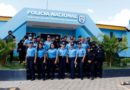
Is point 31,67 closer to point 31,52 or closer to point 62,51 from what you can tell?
point 31,52

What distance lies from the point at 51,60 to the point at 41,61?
463 millimetres

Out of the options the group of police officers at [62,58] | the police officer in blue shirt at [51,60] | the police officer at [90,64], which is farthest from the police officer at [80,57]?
the police officer in blue shirt at [51,60]

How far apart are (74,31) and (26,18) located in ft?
14.8

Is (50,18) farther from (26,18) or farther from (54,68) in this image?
(54,68)

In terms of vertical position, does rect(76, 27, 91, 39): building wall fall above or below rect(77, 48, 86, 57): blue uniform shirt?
above

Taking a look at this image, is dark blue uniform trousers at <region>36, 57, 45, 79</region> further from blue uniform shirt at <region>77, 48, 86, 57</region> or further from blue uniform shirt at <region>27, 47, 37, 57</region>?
blue uniform shirt at <region>77, 48, 86, 57</region>

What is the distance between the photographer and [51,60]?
52.8ft

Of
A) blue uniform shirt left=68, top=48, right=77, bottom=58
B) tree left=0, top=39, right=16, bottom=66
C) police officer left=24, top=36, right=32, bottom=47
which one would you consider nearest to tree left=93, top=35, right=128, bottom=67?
blue uniform shirt left=68, top=48, right=77, bottom=58

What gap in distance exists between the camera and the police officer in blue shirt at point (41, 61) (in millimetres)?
15758

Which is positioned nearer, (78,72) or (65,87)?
(65,87)

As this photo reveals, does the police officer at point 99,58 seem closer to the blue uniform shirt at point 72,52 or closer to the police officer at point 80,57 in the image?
the police officer at point 80,57

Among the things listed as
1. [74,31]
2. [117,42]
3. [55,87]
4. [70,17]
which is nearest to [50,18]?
[70,17]

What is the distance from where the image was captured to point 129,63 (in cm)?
2122

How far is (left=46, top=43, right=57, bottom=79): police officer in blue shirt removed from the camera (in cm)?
1597
